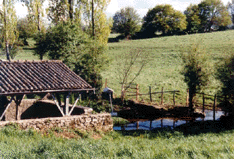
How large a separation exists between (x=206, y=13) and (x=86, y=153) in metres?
73.6

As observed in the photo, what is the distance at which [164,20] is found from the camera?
2793 inches

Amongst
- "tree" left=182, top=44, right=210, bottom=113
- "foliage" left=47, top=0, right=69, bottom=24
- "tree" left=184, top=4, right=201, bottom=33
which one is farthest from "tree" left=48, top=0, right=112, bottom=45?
"tree" left=184, top=4, right=201, bottom=33

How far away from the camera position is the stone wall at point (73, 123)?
14411mm

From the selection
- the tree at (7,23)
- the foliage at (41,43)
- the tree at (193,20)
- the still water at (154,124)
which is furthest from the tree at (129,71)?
the tree at (193,20)

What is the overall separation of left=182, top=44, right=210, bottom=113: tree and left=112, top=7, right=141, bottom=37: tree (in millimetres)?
47872

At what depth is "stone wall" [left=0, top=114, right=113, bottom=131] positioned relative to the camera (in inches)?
567

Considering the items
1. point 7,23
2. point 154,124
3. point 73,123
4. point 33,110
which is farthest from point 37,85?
point 7,23

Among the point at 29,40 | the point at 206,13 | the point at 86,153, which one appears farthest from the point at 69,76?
the point at 206,13

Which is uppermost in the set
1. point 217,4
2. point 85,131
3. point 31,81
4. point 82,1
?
point 217,4

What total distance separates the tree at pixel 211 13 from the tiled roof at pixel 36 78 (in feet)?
205

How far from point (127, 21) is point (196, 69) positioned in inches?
1966

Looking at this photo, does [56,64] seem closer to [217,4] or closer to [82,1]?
[82,1]

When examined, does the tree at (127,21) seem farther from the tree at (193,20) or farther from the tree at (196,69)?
the tree at (196,69)

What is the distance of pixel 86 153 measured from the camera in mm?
7910
